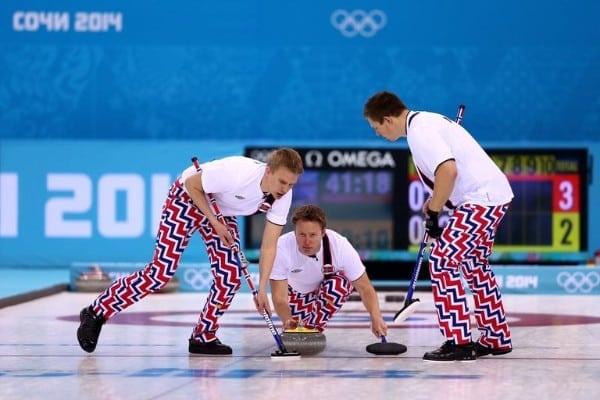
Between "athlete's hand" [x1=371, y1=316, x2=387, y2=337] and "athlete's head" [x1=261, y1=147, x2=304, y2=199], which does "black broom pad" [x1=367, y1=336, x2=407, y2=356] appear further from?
"athlete's head" [x1=261, y1=147, x2=304, y2=199]

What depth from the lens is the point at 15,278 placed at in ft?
42.4

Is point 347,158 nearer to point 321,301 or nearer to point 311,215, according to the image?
point 321,301

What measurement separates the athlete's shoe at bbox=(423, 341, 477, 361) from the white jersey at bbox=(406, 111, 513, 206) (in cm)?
73

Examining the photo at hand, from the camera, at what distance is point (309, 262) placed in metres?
7.46

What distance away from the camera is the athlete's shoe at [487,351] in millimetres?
6949

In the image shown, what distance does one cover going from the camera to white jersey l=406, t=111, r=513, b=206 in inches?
262

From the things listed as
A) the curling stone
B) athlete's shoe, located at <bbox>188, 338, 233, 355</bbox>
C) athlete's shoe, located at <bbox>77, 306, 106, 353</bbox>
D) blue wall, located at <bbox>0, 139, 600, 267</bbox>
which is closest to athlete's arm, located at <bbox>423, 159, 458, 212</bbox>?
the curling stone

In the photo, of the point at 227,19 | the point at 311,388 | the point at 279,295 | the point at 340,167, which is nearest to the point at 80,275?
the point at 340,167

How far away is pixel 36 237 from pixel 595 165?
579cm

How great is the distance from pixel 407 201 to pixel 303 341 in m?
6.21

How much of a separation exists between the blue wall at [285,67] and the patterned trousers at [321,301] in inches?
274

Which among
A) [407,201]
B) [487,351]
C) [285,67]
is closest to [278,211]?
[487,351]

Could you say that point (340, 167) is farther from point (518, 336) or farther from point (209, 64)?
point (518, 336)

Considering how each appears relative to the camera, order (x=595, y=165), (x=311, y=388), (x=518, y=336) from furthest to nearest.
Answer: (x=595, y=165), (x=518, y=336), (x=311, y=388)
